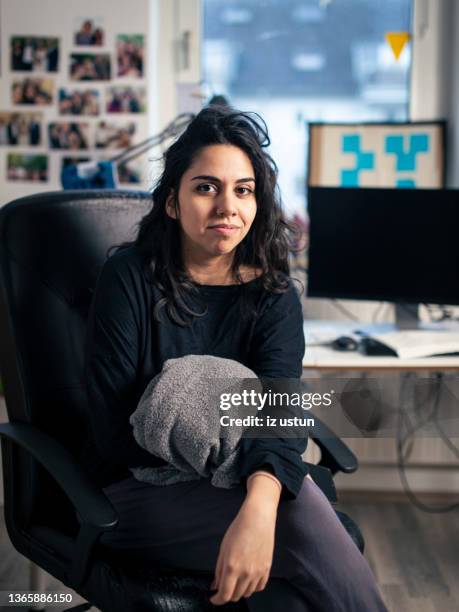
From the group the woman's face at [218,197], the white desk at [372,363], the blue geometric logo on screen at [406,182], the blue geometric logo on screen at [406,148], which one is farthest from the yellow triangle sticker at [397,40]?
the woman's face at [218,197]

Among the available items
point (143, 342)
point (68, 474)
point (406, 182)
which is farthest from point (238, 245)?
point (406, 182)

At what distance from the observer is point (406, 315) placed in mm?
2314

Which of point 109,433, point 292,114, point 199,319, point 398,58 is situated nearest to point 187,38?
point 292,114

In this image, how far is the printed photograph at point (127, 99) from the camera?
2516mm

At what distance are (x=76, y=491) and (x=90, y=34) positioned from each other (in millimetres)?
1725

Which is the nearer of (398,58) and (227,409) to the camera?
(227,409)

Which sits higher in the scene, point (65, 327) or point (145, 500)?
point (65, 327)

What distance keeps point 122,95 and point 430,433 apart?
1.47 meters

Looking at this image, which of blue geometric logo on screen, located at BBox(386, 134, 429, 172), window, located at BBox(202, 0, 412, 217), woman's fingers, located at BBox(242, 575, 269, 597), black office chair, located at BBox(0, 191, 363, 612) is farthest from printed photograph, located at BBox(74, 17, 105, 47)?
woman's fingers, located at BBox(242, 575, 269, 597)

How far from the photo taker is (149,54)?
250cm

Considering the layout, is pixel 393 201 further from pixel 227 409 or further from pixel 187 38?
pixel 227 409

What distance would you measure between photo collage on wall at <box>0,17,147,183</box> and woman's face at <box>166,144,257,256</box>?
126 cm

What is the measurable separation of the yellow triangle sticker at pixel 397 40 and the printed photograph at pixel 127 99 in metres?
0.80

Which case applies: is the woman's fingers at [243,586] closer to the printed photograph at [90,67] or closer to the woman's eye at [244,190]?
the woman's eye at [244,190]
